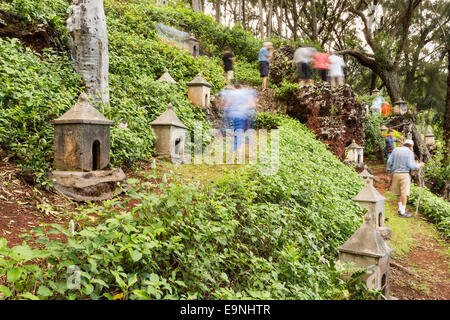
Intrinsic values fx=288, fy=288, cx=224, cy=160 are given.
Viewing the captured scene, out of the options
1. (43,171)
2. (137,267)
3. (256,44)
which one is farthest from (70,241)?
(256,44)

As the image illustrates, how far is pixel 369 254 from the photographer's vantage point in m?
3.64

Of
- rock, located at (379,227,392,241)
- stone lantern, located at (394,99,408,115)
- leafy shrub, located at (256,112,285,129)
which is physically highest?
stone lantern, located at (394,99,408,115)

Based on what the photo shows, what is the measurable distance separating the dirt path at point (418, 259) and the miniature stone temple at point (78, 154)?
5.27m

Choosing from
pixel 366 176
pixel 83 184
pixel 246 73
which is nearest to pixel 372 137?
pixel 246 73

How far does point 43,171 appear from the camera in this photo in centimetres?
415

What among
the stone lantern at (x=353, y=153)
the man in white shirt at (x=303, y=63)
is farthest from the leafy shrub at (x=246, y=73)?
the stone lantern at (x=353, y=153)

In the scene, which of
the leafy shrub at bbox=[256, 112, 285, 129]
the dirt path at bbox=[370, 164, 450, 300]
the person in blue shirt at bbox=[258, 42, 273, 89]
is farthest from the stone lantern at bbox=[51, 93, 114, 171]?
the person in blue shirt at bbox=[258, 42, 273, 89]

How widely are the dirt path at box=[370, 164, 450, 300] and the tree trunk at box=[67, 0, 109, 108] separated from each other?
6.66 metres

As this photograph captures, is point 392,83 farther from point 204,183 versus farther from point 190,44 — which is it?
point 204,183

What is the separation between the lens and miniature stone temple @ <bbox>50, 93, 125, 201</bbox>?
4.07m

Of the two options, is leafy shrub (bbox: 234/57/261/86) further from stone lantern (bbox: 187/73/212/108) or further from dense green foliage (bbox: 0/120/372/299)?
dense green foliage (bbox: 0/120/372/299)

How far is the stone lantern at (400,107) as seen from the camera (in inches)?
651
